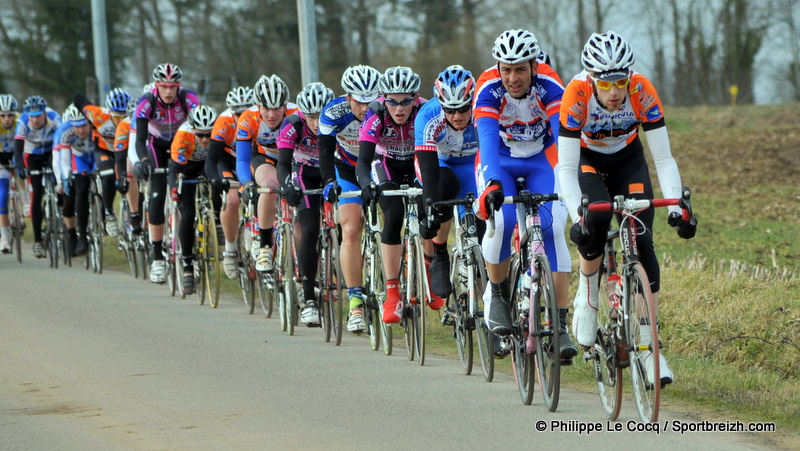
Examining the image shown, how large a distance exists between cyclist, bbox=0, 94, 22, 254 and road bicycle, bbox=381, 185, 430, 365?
401 inches

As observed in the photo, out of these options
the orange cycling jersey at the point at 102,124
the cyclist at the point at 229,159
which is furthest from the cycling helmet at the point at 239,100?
the orange cycling jersey at the point at 102,124

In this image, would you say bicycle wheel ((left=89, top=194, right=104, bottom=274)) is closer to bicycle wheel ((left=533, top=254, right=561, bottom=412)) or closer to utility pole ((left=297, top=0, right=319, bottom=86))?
utility pole ((left=297, top=0, right=319, bottom=86))

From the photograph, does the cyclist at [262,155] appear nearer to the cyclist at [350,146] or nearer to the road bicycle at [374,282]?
the cyclist at [350,146]

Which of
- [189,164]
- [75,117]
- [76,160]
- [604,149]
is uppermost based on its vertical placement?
[75,117]

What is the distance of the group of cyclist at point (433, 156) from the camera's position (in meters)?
6.93

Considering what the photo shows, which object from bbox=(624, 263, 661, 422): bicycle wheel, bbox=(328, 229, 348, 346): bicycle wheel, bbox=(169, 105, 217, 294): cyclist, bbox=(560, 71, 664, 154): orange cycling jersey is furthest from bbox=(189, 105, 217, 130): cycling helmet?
bbox=(624, 263, 661, 422): bicycle wheel

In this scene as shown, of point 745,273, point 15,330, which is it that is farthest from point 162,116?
point 745,273

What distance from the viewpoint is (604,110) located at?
6.98 metres

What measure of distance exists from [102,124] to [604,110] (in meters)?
10.7

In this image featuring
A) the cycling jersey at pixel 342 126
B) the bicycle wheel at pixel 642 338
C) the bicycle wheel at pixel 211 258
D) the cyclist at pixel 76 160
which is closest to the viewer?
the bicycle wheel at pixel 642 338

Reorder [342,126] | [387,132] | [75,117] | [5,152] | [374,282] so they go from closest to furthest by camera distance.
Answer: [387,132] → [374,282] → [342,126] → [75,117] → [5,152]

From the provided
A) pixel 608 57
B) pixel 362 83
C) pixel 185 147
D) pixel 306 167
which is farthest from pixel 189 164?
pixel 608 57

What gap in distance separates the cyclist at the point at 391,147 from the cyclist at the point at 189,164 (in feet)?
12.9

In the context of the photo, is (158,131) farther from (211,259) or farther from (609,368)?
(609,368)
